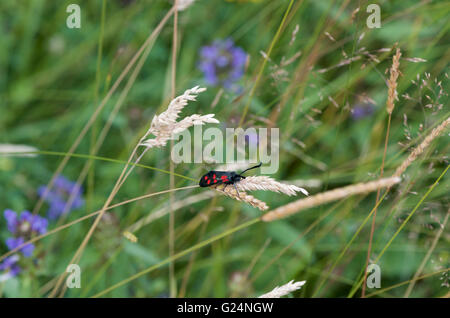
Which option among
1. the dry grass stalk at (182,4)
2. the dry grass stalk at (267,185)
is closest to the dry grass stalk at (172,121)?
the dry grass stalk at (267,185)

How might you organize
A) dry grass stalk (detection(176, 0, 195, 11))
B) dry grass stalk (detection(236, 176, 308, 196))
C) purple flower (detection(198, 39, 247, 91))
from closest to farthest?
1. dry grass stalk (detection(236, 176, 308, 196))
2. dry grass stalk (detection(176, 0, 195, 11))
3. purple flower (detection(198, 39, 247, 91))

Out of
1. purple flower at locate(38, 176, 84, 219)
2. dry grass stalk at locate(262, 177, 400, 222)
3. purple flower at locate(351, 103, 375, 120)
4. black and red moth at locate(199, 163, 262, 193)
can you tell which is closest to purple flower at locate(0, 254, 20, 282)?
purple flower at locate(38, 176, 84, 219)

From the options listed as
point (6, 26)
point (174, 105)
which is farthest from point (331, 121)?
point (6, 26)

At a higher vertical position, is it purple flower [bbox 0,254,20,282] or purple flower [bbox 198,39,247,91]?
purple flower [bbox 198,39,247,91]

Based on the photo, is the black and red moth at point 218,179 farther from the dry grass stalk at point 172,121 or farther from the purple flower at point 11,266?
the purple flower at point 11,266

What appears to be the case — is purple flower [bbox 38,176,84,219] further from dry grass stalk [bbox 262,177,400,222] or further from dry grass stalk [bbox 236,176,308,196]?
dry grass stalk [bbox 262,177,400,222]
